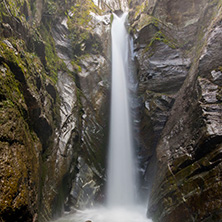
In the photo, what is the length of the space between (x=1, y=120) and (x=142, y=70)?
9.45 metres

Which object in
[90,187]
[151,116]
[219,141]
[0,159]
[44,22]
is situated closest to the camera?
[0,159]

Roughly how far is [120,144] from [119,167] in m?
1.41

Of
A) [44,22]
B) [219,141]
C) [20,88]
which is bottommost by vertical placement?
[219,141]

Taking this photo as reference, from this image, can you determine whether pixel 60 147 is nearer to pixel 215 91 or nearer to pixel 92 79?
pixel 92 79

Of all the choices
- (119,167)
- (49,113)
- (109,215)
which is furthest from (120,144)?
(49,113)

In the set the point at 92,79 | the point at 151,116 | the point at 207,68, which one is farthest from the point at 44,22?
the point at 207,68

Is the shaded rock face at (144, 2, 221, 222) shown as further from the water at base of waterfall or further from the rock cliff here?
the water at base of waterfall

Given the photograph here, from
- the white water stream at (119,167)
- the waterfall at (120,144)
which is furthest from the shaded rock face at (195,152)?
the waterfall at (120,144)

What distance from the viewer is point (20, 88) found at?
573cm

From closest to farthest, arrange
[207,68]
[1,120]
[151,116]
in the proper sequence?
1. [1,120]
2. [207,68]
3. [151,116]

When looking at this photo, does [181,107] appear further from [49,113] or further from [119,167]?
[49,113]

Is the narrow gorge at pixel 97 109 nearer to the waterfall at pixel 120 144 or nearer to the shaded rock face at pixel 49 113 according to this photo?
the shaded rock face at pixel 49 113

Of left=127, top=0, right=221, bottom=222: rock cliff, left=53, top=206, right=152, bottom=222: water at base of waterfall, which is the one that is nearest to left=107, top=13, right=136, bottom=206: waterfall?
left=53, top=206, right=152, bottom=222: water at base of waterfall

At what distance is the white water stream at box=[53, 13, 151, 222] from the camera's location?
26.2 feet
